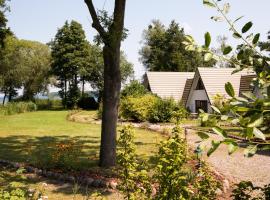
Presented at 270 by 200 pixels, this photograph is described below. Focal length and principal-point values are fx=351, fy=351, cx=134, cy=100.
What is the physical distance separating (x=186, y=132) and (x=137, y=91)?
45.7 ft

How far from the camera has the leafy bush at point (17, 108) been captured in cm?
4328

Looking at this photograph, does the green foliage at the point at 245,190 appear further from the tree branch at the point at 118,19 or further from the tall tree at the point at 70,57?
the tall tree at the point at 70,57

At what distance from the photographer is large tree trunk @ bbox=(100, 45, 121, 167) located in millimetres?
12680

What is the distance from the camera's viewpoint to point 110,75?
12.7m

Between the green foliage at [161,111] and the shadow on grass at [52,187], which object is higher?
the green foliage at [161,111]

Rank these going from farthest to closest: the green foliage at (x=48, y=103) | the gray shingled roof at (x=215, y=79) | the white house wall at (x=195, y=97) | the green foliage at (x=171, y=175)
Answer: the green foliage at (x=48, y=103) < the white house wall at (x=195, y=97) < the gray shingled roof at (x=215, y=79) < the green foliage at (x=171, y=175)

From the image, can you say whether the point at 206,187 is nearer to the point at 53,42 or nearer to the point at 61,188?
the point at 61,188

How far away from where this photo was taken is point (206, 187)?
471 centimetres

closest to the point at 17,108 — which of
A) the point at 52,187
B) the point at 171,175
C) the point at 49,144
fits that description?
the point at 49,144

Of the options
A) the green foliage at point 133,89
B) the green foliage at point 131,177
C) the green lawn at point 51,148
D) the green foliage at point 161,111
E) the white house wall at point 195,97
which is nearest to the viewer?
the green foliage at point 131,177

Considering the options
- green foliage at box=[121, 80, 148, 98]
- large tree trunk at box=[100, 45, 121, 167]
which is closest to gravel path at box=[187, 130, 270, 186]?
large tree trunk at box=[100, 45, 121, 167]

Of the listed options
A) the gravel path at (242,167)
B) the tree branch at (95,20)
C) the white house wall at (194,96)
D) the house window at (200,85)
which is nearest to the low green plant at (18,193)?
the tree branch at (95,20)

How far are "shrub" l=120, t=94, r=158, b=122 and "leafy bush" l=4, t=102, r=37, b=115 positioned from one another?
661 inches

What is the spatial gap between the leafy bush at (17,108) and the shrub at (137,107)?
55.1 ft
